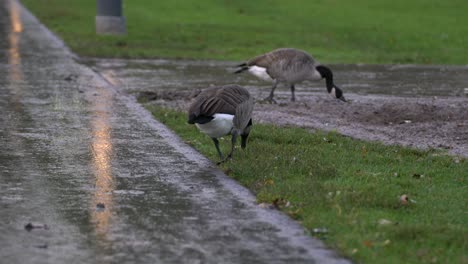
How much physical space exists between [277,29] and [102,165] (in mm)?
22654

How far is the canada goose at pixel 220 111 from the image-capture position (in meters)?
9.33

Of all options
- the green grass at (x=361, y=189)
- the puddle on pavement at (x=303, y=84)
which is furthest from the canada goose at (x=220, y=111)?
the puddle on pavement at (x=303, y=84)

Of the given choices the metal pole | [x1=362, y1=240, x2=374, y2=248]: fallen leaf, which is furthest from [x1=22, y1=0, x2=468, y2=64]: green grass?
[x1=362, y1=240, x2=374, y2=248]: fallen leaf

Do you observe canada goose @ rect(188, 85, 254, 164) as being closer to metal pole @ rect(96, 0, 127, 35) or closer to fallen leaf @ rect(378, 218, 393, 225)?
fallen leaf @ rect(378, 218, 393, 225)

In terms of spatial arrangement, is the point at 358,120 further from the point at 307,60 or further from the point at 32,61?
the point at 32,61

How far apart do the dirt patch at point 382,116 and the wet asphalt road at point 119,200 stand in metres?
2.19

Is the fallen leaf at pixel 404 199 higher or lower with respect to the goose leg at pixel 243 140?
higher

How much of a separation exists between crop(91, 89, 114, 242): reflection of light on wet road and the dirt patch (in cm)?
136

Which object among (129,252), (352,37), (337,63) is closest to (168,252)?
(129,252)

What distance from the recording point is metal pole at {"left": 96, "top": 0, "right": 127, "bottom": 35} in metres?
29.4

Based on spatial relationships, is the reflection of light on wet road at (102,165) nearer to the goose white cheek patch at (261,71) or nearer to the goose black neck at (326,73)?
the goose white cheek patch at (261,71)

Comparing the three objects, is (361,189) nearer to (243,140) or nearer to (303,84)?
(243,140)

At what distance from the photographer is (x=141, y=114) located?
46.4 ft

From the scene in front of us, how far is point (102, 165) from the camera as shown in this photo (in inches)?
392
